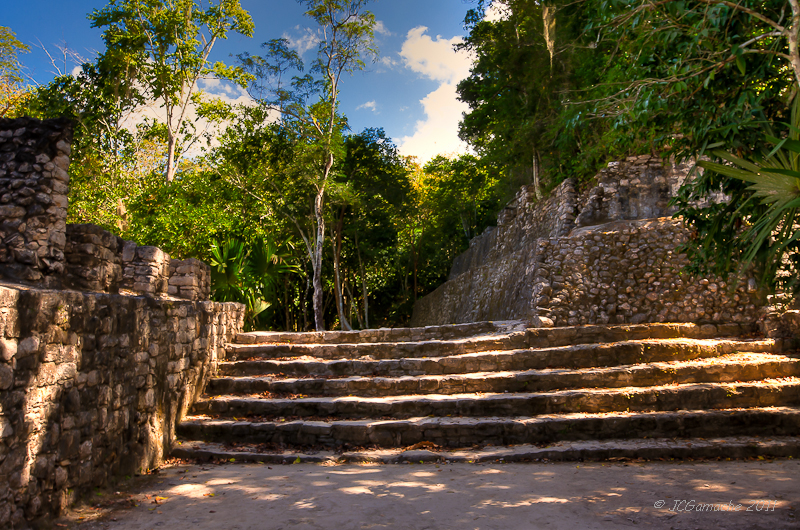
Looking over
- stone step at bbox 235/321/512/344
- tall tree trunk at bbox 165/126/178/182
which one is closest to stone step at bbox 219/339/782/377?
stone step at bbox 235/321/512/344

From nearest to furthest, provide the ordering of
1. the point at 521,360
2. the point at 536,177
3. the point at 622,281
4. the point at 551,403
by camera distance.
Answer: the point at 551,403 → the point at 521,360 → the point at 622,281 → the point at 536,177

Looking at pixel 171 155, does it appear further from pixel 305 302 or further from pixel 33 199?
pixel 33 199

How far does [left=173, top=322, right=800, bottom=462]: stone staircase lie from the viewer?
4.81 metres

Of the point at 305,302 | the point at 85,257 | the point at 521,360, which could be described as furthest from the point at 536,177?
the point at 85,257

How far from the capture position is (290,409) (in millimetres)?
5473

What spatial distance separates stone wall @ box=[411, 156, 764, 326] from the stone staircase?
693 mm

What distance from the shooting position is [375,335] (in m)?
7.60

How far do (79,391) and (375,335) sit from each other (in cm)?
458

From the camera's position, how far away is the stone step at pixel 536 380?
5652 millimetres

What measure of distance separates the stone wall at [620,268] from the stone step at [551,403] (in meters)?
1.19

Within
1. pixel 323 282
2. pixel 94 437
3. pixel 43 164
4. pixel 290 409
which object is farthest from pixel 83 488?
pixel 323 282

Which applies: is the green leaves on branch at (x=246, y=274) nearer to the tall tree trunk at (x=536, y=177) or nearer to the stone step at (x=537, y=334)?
the stone step at (x=537, y=334)

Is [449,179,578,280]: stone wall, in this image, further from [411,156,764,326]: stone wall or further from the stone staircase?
the stone staircase

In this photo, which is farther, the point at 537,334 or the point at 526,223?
the point at 526,223
